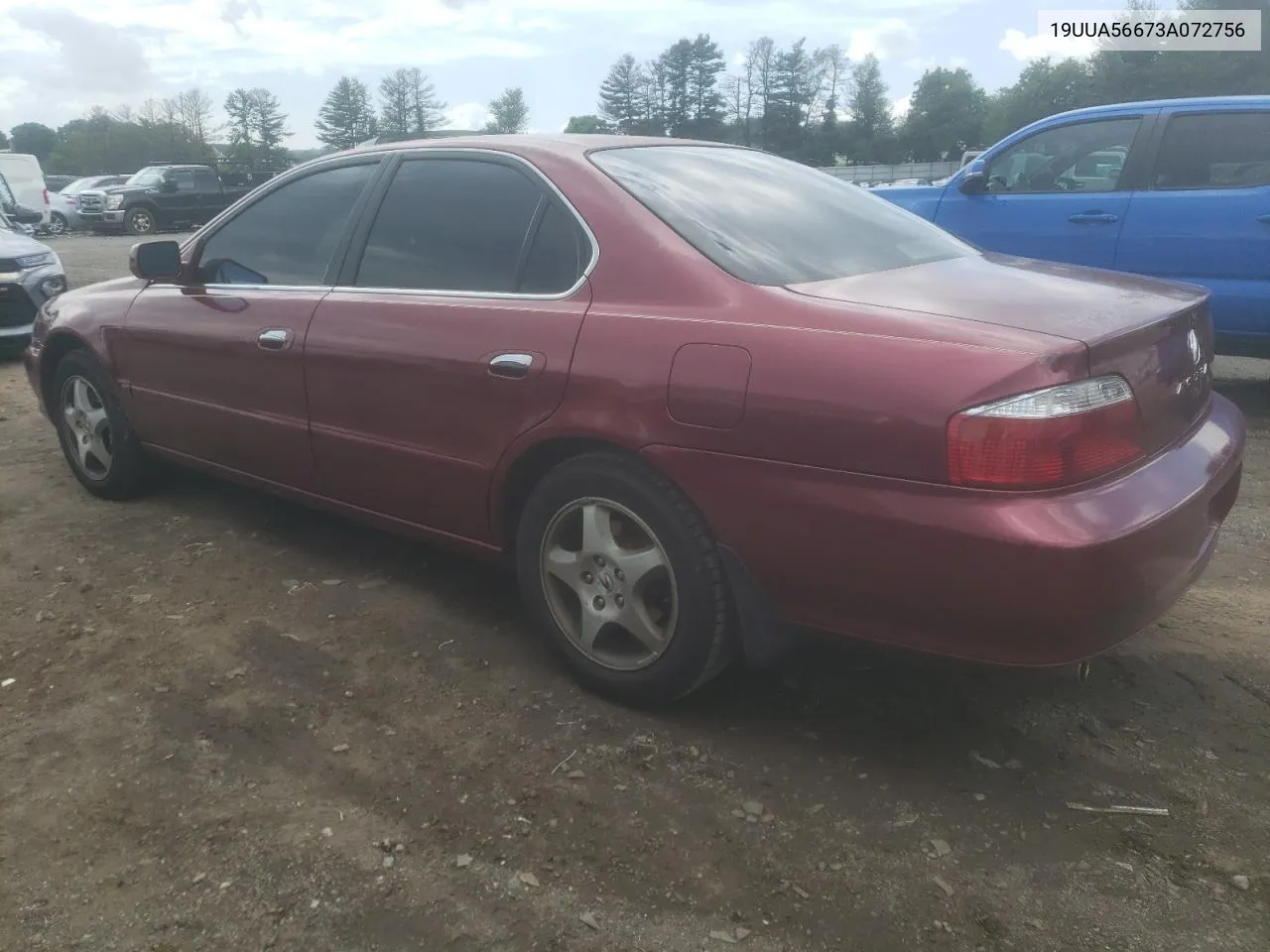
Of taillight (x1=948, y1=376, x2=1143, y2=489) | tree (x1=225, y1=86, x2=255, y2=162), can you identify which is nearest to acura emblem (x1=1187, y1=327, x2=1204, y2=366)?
taillight (x1=948, y1=376, x2=1143, y2=489)

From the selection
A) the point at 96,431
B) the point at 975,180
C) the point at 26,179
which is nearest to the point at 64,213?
the point at 26,179

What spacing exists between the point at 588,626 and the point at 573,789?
479mm

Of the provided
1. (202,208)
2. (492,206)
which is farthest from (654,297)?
(202,208)

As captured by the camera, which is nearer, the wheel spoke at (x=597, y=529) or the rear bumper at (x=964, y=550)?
the rear bumper at (x=964, y=550)

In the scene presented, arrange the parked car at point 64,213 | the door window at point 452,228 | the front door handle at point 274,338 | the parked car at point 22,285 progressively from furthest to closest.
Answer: the parked car at point 64,213 → the parked car at point 22,285 → the front door handle at point 274,338 → the door window at point 452,228

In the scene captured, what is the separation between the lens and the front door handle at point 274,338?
3.44 metres

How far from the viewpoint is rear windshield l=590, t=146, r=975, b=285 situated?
264 centimetres

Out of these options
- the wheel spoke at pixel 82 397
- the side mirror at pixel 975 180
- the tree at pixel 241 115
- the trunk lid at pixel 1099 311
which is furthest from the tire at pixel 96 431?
the tree at pixel 241 115

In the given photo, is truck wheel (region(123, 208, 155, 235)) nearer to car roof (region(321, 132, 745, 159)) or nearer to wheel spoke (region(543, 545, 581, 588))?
car roof (region(321, 132, 745, 159))

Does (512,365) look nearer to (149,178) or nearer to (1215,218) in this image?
(1215,218)

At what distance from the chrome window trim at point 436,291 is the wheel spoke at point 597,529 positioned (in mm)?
583

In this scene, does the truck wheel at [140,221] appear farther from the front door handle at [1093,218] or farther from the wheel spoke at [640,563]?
the wheel spoke at [640,563]

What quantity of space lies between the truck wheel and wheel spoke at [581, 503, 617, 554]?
2704 centimetres

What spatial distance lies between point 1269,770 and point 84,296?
4.64m
